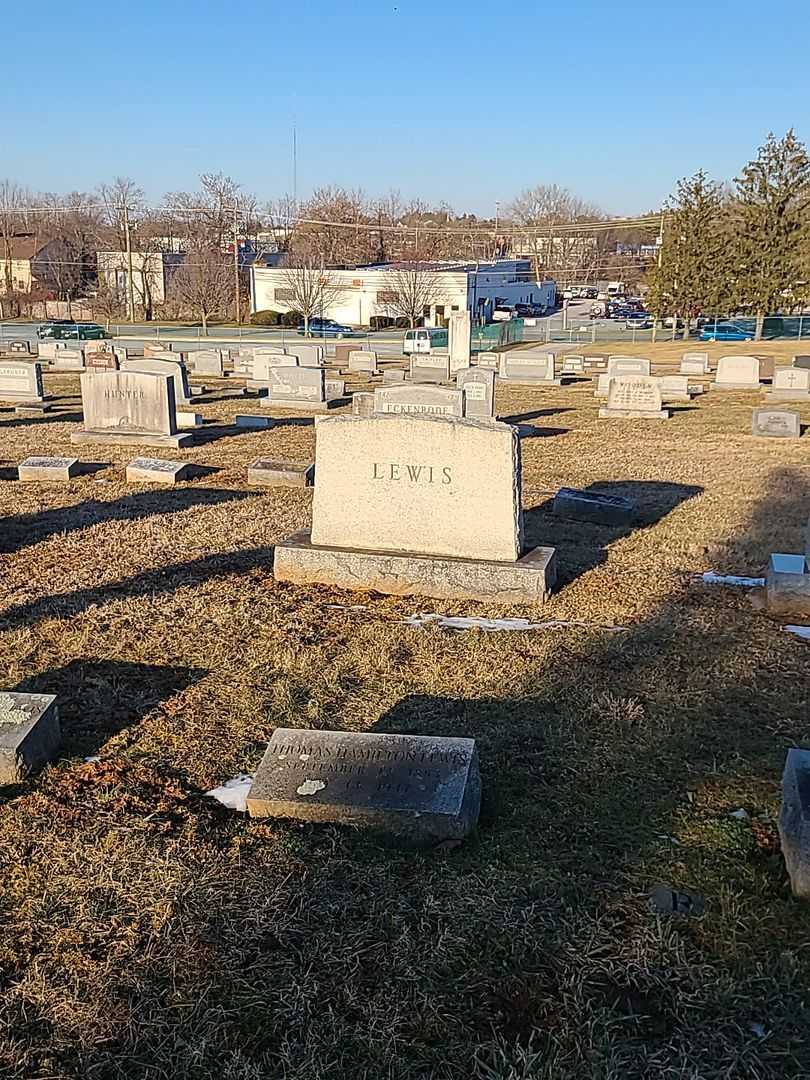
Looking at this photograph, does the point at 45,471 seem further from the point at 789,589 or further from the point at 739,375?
the point at 739,375

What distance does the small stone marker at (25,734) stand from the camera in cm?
404

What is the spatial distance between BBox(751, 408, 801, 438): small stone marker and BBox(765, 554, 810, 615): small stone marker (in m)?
9.92

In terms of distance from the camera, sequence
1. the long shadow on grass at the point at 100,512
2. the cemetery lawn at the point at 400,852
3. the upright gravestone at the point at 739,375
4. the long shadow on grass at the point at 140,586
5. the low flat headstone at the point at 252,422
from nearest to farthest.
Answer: the cemetery lawn at the point at 400,852
the long shadow on grass at the point at 140,586
the long shadow on grass at the point at 100,512
the low flat headstone at the point at 252,422
the upright gravestone at the point at 739,375

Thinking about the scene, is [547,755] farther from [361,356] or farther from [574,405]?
[361,356]

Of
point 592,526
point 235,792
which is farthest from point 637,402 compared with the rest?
point 235,792

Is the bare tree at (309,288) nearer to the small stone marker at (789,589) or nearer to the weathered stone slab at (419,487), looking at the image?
the weathered stone slab at (419,487)

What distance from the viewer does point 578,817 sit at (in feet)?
12.4

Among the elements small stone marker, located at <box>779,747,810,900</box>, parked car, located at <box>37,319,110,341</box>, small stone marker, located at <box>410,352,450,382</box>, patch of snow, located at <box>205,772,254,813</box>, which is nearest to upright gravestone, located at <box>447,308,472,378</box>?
small stone marker, located at <box>410,352,450,382</box>

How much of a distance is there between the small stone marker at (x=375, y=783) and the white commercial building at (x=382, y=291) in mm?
51708

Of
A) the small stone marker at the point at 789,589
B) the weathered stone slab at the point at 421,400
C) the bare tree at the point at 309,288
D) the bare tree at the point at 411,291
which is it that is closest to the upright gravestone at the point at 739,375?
the weathered stone slab at the point at 421,400

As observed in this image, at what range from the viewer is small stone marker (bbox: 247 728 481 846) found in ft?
11.7

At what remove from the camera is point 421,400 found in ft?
44.1

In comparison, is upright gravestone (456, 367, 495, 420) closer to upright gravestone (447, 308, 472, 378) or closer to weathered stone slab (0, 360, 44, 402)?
upright gravestone (447, 308, 472, 378)

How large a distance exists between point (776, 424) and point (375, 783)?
45.7 feet
